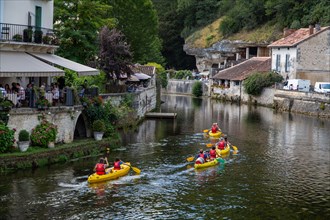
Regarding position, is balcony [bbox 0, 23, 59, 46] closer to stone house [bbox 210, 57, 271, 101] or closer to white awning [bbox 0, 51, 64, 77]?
white awning [bbox 0, 51, 64, 77]

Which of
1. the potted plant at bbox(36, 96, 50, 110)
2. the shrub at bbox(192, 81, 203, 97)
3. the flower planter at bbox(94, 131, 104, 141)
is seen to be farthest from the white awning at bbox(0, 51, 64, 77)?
the shrub at bbox(192, 81, 203, 97)

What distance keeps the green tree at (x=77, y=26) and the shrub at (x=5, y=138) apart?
1845 centimetres

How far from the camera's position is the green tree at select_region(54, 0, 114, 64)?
47.6 metres

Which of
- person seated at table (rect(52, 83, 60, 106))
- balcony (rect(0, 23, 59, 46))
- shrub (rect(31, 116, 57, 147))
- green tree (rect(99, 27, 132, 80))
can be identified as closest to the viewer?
shrub (rect(31, 116, 57, 147))

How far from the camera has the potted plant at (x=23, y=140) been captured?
3039 centimetres

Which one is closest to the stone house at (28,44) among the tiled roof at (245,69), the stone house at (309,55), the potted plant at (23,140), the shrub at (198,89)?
the potted plant at (23,140)

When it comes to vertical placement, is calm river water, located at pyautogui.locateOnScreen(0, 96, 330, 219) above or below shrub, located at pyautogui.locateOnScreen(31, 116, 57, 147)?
below

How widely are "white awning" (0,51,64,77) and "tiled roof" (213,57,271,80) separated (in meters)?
51.5

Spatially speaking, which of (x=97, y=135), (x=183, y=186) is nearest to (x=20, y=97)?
(x=97, y=135)

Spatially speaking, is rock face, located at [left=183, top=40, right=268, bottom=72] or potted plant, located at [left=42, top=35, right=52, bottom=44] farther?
rock face, located at [left=183, top=40, right=268, bottom=72]

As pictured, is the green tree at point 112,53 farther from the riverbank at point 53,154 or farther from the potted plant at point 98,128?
the potted plant at point 98,128

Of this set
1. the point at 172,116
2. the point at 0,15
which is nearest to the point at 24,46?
the point at 0,15

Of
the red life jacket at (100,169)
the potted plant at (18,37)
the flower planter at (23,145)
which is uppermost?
the potted plant at (18,37)

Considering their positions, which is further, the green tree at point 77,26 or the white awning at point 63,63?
the green tree at point 77,26
